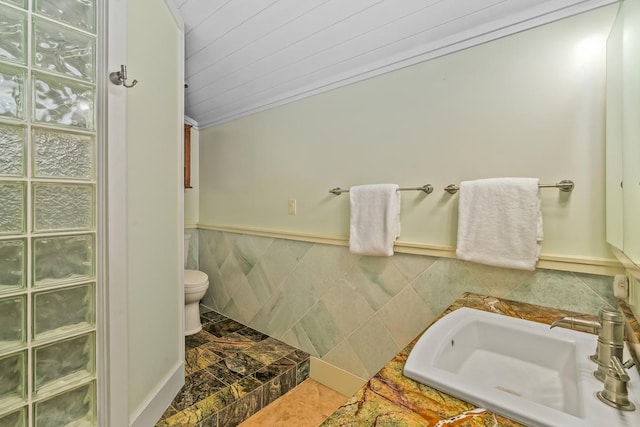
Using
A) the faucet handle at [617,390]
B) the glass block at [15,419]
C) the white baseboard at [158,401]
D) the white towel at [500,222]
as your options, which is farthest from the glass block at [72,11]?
the faucet handle at [617,390]

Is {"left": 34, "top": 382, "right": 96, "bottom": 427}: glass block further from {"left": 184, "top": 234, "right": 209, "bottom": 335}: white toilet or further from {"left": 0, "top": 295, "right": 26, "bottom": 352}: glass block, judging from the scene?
{"left": 184, "top": 234, "right": 209, "bottom": 335}: white toilet

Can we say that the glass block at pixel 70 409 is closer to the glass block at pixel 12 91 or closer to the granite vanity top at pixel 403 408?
the glass block at pixel 12 91

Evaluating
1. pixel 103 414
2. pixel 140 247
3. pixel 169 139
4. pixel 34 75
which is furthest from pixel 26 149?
pixel 103 414

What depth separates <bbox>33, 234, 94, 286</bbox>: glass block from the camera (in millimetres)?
916

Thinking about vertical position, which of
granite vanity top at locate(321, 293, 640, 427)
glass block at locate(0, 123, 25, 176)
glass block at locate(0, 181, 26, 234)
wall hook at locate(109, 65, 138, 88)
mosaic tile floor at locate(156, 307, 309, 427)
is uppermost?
wall hook at locate(109, 65, 138, 88)

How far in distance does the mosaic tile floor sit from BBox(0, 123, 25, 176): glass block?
1.23 meters

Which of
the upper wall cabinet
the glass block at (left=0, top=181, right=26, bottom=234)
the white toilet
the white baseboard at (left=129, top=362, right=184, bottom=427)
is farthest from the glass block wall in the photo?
the upper wall cabinet

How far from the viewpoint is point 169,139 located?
1477 mm

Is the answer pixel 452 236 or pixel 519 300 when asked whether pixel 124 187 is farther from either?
pixel 519 300

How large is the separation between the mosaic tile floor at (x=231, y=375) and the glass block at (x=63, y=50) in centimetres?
153

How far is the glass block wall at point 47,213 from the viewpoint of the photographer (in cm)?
85

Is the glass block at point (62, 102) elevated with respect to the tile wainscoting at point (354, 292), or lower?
elevated

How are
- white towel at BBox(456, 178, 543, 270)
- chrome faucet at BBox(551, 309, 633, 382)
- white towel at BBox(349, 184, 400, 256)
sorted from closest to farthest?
chrome faucet at BBox(551, 309, 633, 382)
white towel at BBox(456, 178, 543, 270)
white towel at BBox(349, 184, 400, 256)

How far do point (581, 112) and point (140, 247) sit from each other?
1.92 m
